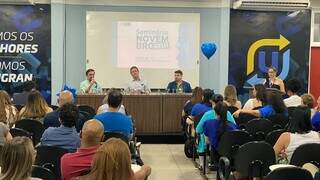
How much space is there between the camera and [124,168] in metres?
2.54

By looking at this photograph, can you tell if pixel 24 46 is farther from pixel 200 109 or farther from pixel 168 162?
pixel 200 109

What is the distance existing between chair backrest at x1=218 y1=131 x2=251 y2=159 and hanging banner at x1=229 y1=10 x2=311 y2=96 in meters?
5.93

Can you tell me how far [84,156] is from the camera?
11.0 feet

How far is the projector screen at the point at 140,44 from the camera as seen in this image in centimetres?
1042

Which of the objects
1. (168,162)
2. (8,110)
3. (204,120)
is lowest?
(168,162)

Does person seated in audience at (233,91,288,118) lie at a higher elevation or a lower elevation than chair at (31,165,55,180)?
higher

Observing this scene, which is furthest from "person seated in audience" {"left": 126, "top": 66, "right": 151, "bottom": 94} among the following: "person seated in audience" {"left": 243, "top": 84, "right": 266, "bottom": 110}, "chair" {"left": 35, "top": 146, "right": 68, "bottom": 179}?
"chair" {"left": 35, "top": 146, "right": 68, "bottom": 179}

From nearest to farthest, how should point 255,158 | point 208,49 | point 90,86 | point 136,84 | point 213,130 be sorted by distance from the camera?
point 255,158 < point 213,130 < point 90,86 < point 136,84 < point 208,49

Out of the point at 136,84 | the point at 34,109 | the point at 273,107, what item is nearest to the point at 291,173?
the point at 273,107

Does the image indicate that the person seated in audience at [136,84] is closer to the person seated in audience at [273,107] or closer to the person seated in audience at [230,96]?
the person seated in audience at [230,96]

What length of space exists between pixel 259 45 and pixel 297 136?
6.77m

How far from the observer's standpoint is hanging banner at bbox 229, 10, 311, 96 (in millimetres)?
10883

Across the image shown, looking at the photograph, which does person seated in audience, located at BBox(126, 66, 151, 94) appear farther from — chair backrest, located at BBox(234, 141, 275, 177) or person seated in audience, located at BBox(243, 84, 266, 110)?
chair backrest, located at BBox(234, 141, 275, 177)

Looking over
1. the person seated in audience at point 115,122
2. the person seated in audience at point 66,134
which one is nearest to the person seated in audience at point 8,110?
the person seated in audience at point 115,122
